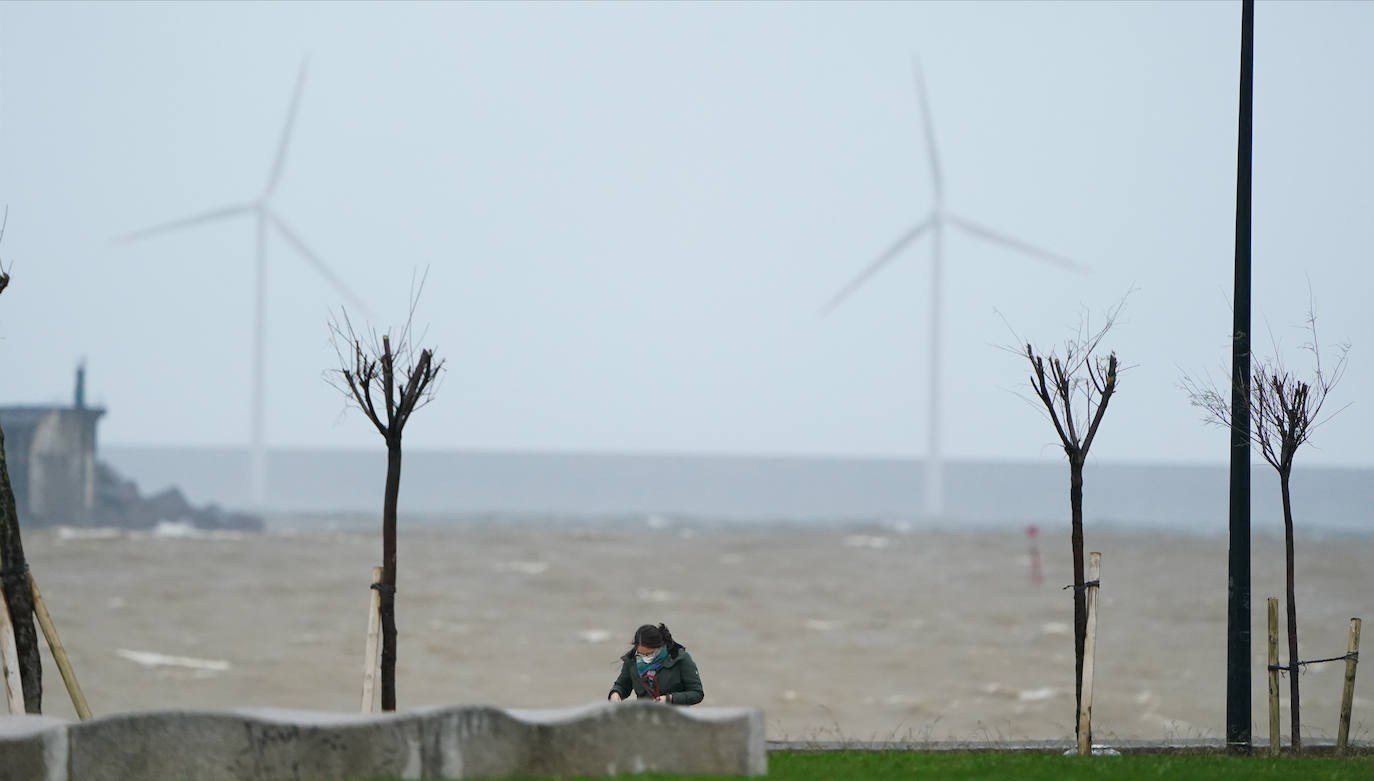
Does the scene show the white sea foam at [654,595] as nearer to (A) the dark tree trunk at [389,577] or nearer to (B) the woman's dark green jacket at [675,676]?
(A) the dark tree trunk at [389,577]

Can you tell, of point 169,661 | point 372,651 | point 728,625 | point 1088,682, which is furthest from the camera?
point 728,625

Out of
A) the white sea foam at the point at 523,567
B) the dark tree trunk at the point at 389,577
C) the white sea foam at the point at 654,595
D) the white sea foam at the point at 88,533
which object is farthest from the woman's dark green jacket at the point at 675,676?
the white sea foam at the point at 88,533

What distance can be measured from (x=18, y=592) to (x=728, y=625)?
138 feet

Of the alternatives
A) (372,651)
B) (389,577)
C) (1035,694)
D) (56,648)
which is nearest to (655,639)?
(372,651)

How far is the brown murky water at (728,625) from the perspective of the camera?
36.8m

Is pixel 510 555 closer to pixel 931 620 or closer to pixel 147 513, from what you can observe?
pixel 931 620

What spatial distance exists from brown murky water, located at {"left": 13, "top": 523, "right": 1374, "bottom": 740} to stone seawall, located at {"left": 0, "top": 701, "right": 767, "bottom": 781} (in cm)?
651

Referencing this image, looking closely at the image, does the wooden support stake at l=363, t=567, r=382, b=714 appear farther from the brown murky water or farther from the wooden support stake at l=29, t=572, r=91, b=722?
the brown murky water

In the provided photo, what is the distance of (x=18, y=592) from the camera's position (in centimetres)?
1249

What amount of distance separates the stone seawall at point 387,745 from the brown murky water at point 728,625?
651 cm

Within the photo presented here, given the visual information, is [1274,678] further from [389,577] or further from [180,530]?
[180,530]

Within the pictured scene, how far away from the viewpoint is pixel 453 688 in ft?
127

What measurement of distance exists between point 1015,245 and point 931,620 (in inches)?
548

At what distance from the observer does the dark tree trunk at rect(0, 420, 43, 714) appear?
12.4 m
